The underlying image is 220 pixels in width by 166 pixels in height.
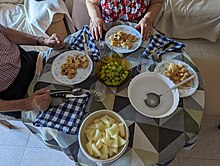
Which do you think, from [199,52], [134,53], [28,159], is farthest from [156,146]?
[199,52]

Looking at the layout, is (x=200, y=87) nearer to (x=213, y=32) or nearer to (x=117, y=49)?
(x=117, y=49)

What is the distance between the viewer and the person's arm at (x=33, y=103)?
97 cm

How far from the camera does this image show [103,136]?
2.86ft

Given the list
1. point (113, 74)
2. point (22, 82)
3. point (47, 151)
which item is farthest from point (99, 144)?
point (47, 151)

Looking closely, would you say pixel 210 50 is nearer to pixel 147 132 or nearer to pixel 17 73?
pixel 147 132

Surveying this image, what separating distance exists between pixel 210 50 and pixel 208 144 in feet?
2.89

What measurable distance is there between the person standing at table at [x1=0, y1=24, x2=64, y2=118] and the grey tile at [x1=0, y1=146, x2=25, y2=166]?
487 millimetres

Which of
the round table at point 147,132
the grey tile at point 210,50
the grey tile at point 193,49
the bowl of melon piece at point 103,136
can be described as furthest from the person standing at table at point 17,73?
the grey tile at point 210,50

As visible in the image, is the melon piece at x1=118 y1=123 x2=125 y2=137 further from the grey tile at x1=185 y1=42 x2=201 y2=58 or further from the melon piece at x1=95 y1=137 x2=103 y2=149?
the grey tile at x1=185 y1=42 x2=201 y2=58

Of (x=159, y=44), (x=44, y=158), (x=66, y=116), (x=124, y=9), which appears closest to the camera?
(x=66, y=116)

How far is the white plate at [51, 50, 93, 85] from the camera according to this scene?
106 centimetres

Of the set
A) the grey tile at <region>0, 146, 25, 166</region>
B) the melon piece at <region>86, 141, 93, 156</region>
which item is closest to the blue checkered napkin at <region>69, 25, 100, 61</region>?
the melon piece at <region>86, 141, 93, 156</region>

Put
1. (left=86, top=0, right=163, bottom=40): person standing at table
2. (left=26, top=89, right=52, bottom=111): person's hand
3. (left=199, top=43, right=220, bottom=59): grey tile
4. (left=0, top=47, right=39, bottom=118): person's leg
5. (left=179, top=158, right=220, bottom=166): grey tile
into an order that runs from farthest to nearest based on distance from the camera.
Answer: (left=199, top=43, right=220, bottom=59): grey tile → (left=179, top=158, right=220, bottom=166): grey tile → (left=86, top=0, right=163, bottom=40): person standing at table → (left=0, top=47, right=39, bottom=118): person's leg → (left=26, top=89, right=52, bottom=111): person's hand

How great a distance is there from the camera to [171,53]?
1.16m
